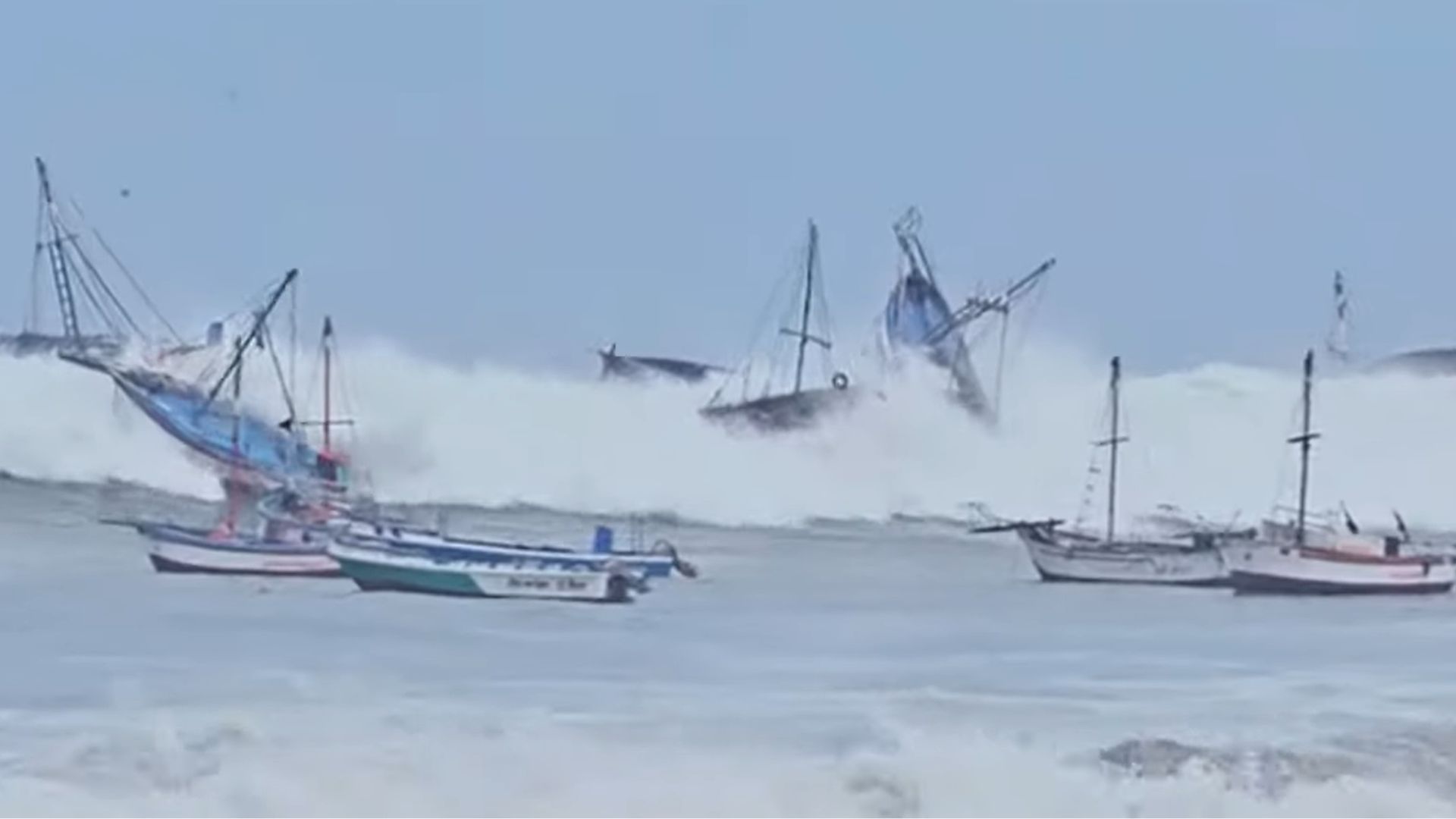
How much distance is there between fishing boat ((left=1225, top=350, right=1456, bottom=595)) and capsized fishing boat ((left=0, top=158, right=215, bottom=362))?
1.14 m

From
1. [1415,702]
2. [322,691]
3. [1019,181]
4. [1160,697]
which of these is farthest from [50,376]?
[1415,702]

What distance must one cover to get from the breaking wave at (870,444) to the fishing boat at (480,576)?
66 millimetres

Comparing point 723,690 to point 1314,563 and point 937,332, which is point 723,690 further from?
point 1314,563

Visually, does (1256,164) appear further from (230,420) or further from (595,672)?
(230,420)

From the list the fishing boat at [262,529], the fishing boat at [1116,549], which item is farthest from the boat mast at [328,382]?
the fishing boat at [1116,549]

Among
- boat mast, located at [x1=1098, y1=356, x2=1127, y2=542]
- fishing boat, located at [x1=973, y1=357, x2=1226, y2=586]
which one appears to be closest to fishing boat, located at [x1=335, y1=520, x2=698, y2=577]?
fishing boat, located at [x1=973, y1=357, x2=1226, y2=586]

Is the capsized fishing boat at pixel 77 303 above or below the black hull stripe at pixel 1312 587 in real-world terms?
above

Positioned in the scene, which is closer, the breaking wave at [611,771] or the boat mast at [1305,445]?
the breaking wave at [611,771]

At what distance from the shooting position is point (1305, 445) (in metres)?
2.56

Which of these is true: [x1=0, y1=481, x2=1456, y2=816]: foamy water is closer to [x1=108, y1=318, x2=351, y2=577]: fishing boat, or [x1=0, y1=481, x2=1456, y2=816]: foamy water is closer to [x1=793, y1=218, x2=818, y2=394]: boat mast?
[x1=108, y1=318, x2=351, y2=577]: fishing boat

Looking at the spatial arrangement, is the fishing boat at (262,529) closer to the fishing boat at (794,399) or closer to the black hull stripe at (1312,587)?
the fishing boat at (794,399)

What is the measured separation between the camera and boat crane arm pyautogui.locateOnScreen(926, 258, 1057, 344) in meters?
2.57

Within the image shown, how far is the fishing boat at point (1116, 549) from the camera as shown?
2.56 meters

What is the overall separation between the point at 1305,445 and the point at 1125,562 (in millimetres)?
230
